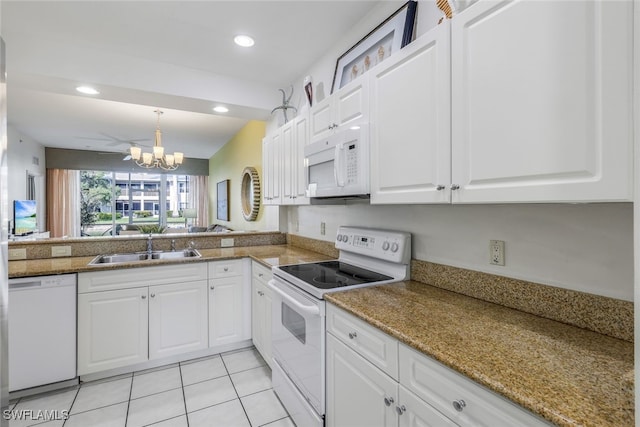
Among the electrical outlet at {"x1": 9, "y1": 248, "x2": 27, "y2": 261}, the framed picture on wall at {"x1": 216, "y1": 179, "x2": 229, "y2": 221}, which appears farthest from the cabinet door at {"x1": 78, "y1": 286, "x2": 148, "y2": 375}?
the framed picture on wall at {"x1": 216, "y1": 179, "x2": 229, "y2": 221}

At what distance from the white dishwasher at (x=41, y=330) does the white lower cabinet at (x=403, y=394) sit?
1.92m

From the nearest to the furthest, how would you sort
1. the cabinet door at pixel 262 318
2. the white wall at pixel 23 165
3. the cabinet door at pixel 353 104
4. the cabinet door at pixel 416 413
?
the cabinet door at pixel 416 413, the cabinet door at pixel 353 104, the cabinet door at pixel 262 318, the white wall at pixel 23 165

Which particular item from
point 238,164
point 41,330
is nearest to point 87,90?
point 41,330

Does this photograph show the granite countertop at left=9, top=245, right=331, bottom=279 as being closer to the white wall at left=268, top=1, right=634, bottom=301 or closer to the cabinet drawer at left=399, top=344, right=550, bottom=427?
the white wall at left=268, top=1, right=634, bottom=301

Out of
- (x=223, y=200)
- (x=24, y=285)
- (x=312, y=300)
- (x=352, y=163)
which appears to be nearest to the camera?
(x=312, y=300)

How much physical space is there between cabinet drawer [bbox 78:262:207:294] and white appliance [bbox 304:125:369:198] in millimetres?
1279

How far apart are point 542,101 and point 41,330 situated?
9.93 ft

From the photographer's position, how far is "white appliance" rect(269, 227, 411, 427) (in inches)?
61.9

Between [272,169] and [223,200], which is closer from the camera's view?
[272,169]

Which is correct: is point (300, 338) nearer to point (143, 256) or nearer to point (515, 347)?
point (515, 347)

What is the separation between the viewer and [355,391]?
1.29 meters

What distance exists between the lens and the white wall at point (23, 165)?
16.4 ft

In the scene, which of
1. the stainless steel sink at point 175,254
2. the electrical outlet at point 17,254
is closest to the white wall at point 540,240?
the stainless steel sink at point 175,254

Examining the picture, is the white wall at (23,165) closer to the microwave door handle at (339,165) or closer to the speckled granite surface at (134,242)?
the speckled granite surface at (134,242)
